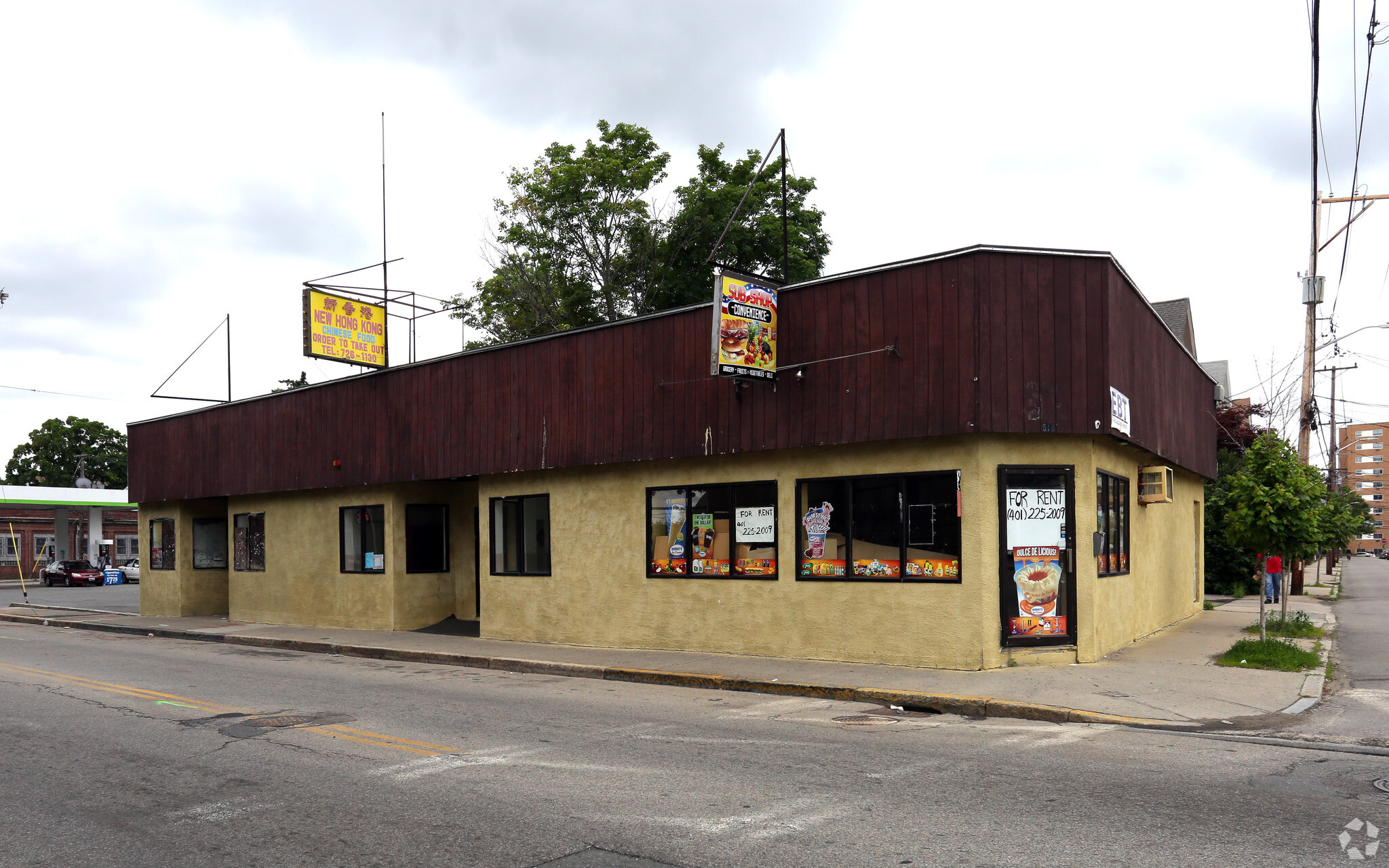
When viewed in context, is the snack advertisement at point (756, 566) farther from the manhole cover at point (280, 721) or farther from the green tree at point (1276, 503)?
the green tree at point (1276, 503)

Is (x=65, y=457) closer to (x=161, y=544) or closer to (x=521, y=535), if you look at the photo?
(x=161, y=544)

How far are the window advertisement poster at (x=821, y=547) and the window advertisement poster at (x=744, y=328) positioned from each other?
6.49ft

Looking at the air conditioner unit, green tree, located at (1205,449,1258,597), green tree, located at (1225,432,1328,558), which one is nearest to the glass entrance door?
the air conditioner unit

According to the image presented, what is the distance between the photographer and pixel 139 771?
321 inches

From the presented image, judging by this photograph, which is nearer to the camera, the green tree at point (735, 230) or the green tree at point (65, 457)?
the green tree at point (735, 230)

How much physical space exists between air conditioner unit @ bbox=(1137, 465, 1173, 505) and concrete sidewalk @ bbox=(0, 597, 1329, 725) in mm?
2201

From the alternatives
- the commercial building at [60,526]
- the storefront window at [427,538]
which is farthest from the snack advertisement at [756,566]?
the commercial building at [60,526]

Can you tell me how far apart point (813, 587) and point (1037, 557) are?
2999mm

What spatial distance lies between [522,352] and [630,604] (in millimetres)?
4928

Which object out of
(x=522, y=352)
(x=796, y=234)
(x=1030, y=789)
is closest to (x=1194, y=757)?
(x=1030, y=789)

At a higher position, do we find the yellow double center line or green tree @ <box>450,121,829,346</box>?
green tree @ <box>450,121,829,346</box>

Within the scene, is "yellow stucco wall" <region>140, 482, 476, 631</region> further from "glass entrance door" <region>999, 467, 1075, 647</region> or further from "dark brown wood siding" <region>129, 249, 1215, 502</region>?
"glass entrance door" <region>999, 467, 1075, 647</region>

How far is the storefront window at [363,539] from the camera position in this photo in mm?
21297

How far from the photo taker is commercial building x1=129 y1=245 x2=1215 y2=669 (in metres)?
12.8
